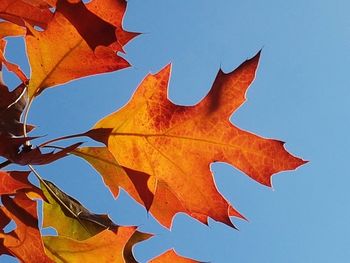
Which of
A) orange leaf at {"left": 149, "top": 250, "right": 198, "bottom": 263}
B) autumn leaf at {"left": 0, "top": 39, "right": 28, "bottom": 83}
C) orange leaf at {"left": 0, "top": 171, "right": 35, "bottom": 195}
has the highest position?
autumn leaf at {"left": 0, "top": 39, "right": 28, "bottom": 83}

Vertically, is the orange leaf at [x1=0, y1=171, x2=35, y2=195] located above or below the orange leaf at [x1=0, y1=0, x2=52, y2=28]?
Result: below

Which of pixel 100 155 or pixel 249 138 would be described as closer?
pixel 249 138

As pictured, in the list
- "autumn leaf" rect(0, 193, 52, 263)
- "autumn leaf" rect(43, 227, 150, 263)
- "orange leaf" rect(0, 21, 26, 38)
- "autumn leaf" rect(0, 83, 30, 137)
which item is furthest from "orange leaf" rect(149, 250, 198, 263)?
"orange leaf" rect(0, 21, 26, 38)

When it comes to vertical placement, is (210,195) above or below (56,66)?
below

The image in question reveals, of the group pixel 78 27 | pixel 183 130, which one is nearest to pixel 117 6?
pixel 78 27

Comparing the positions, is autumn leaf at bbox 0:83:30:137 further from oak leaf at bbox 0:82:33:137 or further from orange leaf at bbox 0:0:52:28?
orange leaf at bbox 0:0:52:28

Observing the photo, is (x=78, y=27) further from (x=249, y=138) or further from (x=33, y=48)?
(x=249, y=138)

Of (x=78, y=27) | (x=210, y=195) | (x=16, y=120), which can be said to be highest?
(x=78, y=27)

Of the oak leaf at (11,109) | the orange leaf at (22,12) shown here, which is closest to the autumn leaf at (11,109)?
the oak leaf at (11,109)
